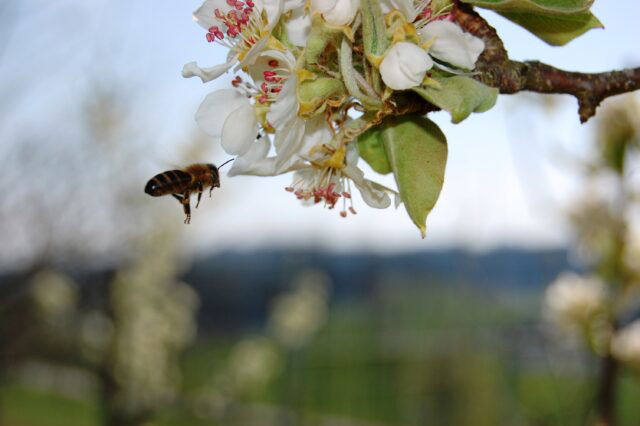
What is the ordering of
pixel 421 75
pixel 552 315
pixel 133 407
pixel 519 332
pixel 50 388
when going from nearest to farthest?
pixel 421 75, pixel 552 315, pixel 133 407, pixel 519 332, pixel 50 388

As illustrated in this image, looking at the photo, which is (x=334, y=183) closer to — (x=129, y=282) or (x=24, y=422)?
(x=129, y=282)

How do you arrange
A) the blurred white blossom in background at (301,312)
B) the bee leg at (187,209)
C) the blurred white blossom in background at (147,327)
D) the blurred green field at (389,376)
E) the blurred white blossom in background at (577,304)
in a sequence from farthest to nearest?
the blurred green field at (389,376) → the blurred white blossom in background at (301,312) → the blurred white blossom in background at (147,327) → the blurred white blossom in background at (577,304) → the bee leg at (187,209)

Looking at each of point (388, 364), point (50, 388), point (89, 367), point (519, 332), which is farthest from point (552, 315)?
point (50, 388)

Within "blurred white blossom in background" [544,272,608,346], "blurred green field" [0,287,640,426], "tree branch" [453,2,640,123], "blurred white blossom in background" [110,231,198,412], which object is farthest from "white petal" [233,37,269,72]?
"blurred green field" [0,287,640,426]

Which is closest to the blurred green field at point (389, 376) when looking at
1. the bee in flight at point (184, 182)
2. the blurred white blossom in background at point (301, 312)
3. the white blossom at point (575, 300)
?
the blurred white blossom in background at point (301, 312)

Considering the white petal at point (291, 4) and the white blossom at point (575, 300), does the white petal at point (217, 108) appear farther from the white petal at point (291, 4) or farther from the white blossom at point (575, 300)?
the white blossom at point (575, 300)

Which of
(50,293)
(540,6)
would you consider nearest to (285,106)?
(540,6)
